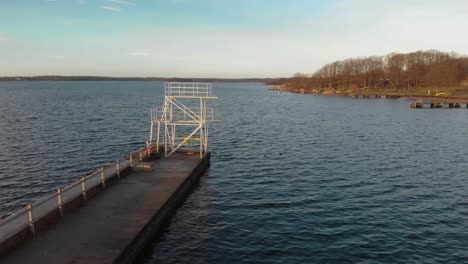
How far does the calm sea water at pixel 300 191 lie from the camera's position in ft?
67.6

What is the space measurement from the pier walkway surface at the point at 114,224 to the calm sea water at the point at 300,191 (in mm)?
1730

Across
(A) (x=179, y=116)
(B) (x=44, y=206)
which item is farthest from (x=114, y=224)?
(A) (x=179, y=116)

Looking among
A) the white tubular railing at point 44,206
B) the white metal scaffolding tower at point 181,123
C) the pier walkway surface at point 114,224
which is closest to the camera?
the pier walkway surface at point 114,224

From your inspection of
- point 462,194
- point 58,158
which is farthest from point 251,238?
point 58,158

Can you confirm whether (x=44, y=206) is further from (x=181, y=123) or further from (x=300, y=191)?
(x=181, y=123)

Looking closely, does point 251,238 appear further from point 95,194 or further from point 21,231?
point 21,231

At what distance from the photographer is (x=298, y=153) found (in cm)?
4544

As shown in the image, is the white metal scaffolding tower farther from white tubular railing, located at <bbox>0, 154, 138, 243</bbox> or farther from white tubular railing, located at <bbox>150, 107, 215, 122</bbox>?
white tubular railing, located at <bbox>0, 154, 138, 243</bbox>

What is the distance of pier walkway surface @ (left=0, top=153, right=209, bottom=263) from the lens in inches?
604

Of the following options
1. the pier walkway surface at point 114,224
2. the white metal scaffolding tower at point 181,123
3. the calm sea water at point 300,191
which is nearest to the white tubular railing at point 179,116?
the white metal scaffolding tower at point 181,123

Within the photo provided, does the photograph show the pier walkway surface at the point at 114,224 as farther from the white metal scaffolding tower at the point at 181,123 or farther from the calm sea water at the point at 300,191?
the white metal scaffolding tower at the point at 181,123

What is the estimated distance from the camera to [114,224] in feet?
61.7

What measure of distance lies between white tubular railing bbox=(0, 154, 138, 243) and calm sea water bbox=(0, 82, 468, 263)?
5616 millimetres

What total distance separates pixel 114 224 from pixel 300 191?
53.8ft
